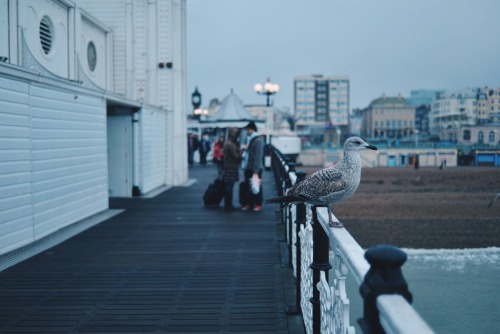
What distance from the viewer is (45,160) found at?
906 centimetres

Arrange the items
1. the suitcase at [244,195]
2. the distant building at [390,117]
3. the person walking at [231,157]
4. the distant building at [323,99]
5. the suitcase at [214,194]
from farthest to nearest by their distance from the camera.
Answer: the distant building at [323,99]
the distant building at [390,117]
the suitcase at [214,194]
the suitcase at [244,195]
the person walking at [231,157]

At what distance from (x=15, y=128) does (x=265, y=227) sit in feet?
15.8

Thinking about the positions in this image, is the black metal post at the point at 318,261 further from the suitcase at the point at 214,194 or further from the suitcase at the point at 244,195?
the suitcase at the point at 214,194

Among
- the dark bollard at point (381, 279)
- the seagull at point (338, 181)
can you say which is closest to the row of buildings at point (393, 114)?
the seagull at point (338, 181)

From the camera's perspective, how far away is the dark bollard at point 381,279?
1.65 meters

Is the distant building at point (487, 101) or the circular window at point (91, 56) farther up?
the distant building at point (487, 101)

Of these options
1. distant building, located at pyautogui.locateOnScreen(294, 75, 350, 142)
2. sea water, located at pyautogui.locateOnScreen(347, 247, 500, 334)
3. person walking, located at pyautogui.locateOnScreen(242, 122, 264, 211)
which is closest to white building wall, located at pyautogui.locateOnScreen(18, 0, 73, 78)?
person walking, located at pyautogui.locateOnScreen(242, 122, 264, 211)

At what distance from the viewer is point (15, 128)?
7.97 metres

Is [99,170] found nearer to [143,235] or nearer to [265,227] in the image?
[143,235]

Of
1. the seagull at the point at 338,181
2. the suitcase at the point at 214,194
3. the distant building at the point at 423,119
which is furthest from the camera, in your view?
the distant building at the point at 423,119

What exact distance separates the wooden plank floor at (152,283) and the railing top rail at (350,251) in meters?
2.05

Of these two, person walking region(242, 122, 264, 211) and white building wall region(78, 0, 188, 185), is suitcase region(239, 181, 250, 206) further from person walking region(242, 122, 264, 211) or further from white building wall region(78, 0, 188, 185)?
white building wall region(78, 0, 188, 185)

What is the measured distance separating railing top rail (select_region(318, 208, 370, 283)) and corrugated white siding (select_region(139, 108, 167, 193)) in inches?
504

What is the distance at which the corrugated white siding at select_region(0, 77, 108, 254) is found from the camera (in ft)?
25.3
